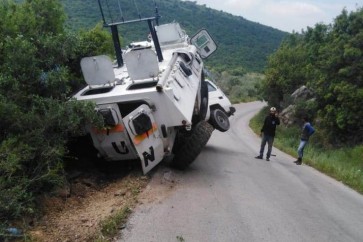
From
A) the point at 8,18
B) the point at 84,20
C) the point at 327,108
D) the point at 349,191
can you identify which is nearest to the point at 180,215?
the point at 8,18

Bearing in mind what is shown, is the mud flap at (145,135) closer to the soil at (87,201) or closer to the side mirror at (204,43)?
the soil at (87,201)

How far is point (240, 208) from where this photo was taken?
8.05 m

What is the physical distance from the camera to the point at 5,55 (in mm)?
8273

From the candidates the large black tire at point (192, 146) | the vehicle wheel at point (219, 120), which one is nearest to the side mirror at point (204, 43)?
the vehicle wheel at point (219, 120)

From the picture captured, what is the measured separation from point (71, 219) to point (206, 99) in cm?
703

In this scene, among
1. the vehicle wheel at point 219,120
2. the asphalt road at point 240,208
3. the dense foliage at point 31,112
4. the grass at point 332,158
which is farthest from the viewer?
the vehicle wheel at point 219,120

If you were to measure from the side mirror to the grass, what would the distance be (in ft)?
16.3

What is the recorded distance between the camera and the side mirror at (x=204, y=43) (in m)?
14.5

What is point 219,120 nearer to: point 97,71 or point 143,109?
point 97,71

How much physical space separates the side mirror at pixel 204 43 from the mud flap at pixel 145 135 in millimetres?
5917

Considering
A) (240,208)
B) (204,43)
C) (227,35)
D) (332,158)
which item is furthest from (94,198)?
(227,35)

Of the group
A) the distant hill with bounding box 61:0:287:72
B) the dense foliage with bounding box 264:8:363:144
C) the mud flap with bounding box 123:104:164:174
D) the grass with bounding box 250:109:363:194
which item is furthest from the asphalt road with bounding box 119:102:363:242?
the distant hill with bounding box 61:0:287:72

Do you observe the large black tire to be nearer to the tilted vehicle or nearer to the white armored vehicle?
the white armored vehicle

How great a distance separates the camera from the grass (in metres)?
13.3
